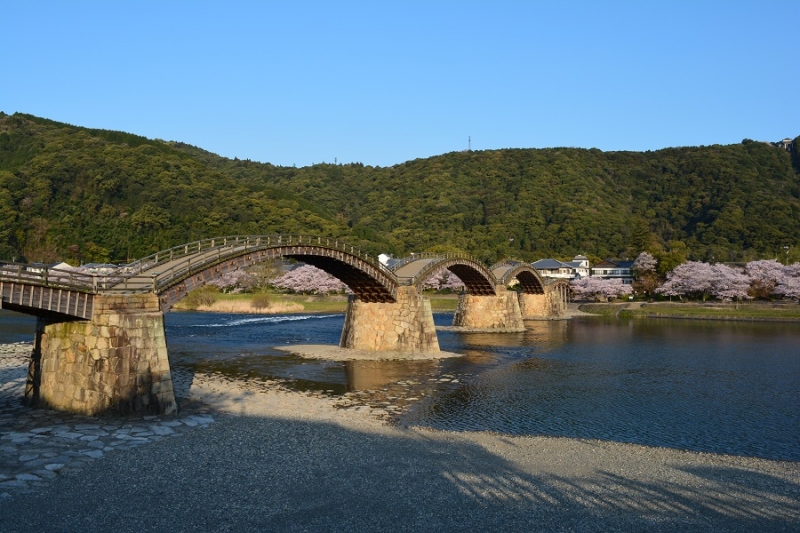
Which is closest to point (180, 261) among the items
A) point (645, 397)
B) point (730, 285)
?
point (645, 397)

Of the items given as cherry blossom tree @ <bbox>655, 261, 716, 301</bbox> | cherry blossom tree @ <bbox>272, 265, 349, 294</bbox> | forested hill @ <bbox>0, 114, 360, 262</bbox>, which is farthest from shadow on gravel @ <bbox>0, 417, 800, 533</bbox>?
forested hill @ <bbox>0, 114, 360, 262</bbox>

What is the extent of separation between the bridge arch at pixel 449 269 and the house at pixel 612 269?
5526 centimetres

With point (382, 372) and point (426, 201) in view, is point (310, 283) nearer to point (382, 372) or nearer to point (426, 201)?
point (382, 372)

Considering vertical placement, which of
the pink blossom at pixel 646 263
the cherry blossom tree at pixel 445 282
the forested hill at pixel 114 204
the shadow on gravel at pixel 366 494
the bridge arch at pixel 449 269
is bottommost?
the shadow on gravel at pixel 366 494

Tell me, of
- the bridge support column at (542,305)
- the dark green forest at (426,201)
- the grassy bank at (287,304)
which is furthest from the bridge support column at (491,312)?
the dark green forest at (426,201)

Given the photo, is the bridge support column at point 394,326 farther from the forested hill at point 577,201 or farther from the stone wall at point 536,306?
the forested hill at point 577,201

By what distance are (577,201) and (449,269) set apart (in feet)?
369

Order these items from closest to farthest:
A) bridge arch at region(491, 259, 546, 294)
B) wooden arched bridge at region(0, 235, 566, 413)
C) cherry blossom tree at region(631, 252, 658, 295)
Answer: wooden arched bridge at region(0, 235, 566, 413) → bridge arch at region(491, 259, 546, 294) → cherry blossom tree at region(631, 252, 658, 295)

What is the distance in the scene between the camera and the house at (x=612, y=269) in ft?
355

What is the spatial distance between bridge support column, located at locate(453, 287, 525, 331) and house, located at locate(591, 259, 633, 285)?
172 feet

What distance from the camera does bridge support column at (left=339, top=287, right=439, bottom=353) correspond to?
128 ft

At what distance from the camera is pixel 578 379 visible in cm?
3197

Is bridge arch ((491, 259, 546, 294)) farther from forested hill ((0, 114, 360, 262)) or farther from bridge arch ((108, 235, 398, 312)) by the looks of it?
forested hill ((0, 114, 360, 262))

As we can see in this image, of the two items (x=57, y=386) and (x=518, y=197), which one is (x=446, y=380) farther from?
(x=518, y=197)
